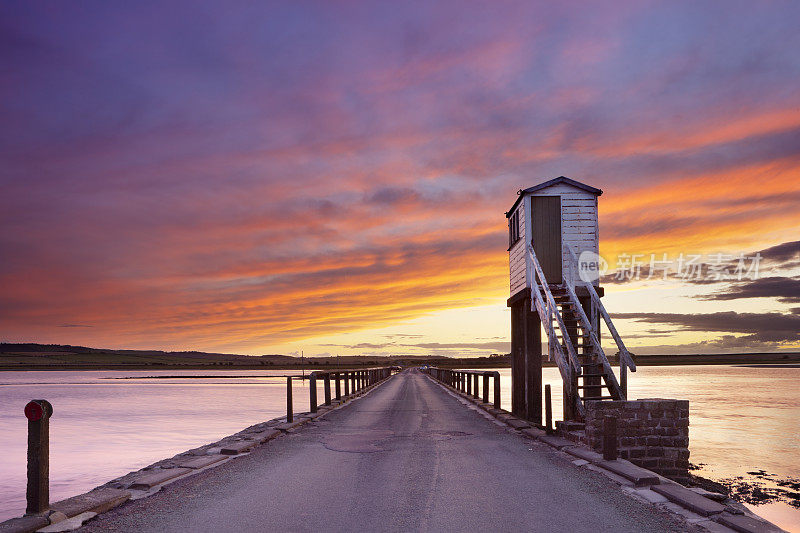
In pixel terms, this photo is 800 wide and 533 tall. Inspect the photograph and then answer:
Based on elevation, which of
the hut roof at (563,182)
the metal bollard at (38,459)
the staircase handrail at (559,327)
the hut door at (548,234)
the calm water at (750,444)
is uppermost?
the hut roof at (563,182)

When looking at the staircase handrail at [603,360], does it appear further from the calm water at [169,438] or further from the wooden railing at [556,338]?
the calm water at [169,438]

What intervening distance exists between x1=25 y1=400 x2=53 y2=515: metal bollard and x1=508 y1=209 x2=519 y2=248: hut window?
1479 cm

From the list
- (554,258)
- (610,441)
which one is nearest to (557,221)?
(554,258)

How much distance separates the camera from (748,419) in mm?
29672

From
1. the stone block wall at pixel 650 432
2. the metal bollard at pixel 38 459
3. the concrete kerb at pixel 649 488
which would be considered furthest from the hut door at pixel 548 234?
the metal bollard at pixel 38 459

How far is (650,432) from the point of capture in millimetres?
11266

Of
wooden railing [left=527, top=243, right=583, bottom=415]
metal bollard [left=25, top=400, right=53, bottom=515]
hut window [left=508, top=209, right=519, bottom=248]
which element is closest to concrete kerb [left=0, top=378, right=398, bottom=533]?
metal bollard [left=25, top=400, right=53, bottom=515]

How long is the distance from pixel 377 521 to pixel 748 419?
29.8 metres

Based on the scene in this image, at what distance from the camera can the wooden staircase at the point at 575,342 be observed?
1318 centimetres

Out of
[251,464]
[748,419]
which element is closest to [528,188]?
[251,464]

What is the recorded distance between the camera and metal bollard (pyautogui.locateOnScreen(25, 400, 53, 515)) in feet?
20.7

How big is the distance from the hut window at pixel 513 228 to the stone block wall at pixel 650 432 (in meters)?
8.46

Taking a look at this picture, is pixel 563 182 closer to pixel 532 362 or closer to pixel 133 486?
pixel 532 362

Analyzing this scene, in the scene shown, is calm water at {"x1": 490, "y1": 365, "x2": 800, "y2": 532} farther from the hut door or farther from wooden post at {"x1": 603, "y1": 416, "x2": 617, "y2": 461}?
the hut door
